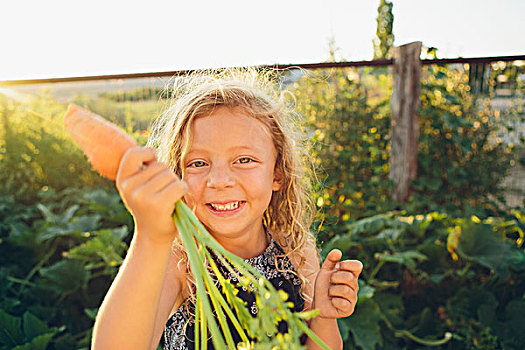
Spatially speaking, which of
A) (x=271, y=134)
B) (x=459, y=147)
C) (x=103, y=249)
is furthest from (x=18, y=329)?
(x=459, y=147)

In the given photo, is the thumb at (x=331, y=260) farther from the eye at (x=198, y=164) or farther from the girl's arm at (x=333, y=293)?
the eye at (x=198, y=164)

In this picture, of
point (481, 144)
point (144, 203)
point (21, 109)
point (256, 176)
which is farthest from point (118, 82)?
point (144, 203)

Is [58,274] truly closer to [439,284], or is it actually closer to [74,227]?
[74,227]

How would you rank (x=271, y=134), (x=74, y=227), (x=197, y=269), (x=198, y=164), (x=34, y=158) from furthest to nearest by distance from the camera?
(x=34, y=158) < (x=74, y=227) < (x=271, y=134) < (x=198, y=164) < (x=197, y=269)

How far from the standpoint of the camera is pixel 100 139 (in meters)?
0.99

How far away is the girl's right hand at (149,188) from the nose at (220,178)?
16.5 inches

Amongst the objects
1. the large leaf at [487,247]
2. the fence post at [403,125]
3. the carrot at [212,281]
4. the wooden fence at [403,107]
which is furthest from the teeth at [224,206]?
the fence post at [403,125]

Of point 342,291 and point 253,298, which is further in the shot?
point 253,298

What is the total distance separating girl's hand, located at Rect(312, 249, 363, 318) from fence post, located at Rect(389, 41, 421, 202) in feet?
9.38

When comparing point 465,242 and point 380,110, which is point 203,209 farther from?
point 380,110

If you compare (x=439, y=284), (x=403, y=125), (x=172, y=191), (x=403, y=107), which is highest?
(x=172, y=191)

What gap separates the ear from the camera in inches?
64.2

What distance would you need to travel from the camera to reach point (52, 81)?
13.1ft

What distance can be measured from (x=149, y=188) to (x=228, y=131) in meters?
0.56
